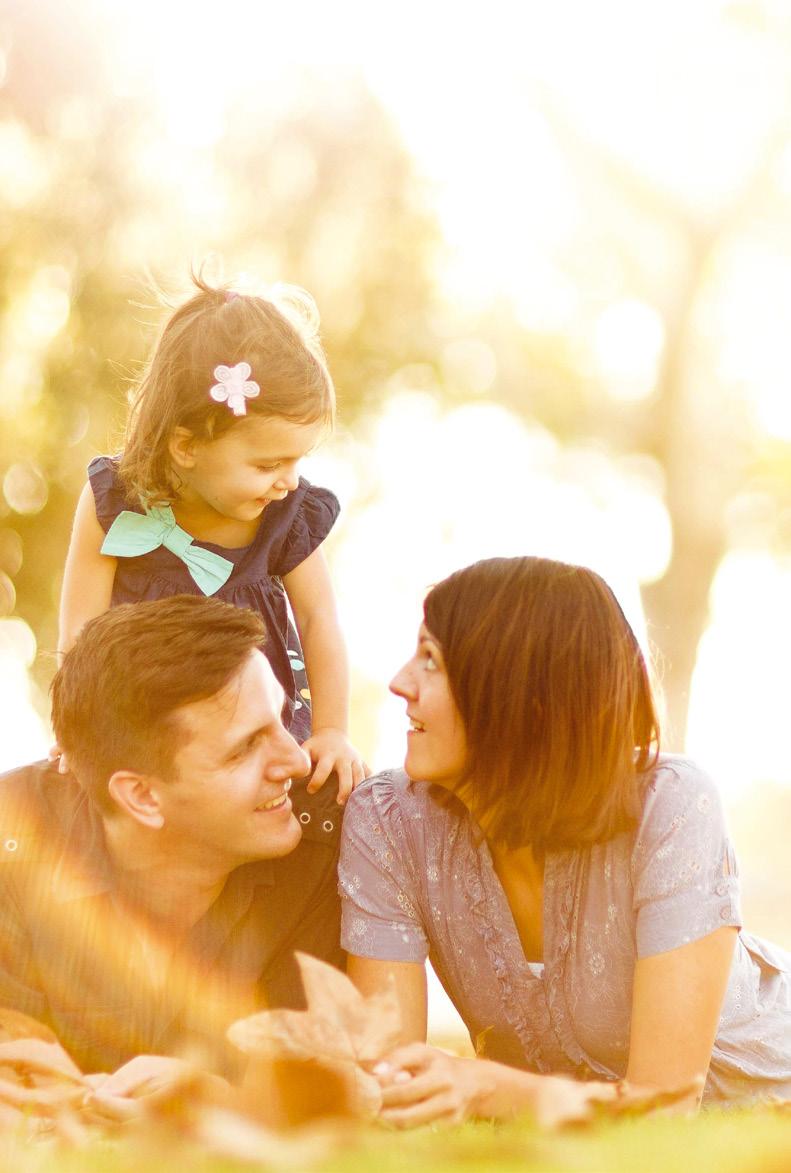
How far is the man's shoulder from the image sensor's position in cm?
316

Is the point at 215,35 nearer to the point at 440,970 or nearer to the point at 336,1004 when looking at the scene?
the point at 440,970

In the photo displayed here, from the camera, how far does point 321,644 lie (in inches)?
170

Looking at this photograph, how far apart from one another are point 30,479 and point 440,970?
9.90 meters

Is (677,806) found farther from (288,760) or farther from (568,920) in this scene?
(288,760)

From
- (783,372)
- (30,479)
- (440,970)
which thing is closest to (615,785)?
(440,970)

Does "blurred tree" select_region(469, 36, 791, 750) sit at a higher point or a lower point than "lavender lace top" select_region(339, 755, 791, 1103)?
higher

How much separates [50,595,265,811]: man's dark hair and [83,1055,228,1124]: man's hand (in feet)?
Result: 2.84

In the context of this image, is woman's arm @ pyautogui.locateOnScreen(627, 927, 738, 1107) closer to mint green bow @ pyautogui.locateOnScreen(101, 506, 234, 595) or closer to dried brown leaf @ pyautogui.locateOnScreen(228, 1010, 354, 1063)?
dried brown leaf @ pyautogui.locateOnScreen(228, 1010, 354, 1063)

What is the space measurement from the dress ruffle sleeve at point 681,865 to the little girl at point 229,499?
3.97 feet

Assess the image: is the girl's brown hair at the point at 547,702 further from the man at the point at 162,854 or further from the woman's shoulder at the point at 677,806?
the man at the point at 162,854

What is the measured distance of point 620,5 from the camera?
11055 millimetres

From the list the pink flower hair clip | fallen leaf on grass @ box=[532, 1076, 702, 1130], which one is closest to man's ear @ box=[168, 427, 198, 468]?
the pink flower hair clip

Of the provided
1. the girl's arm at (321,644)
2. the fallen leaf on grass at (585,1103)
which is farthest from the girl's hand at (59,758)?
the fallen leaf on grass at (585,1103)

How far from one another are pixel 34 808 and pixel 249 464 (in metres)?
1.23
